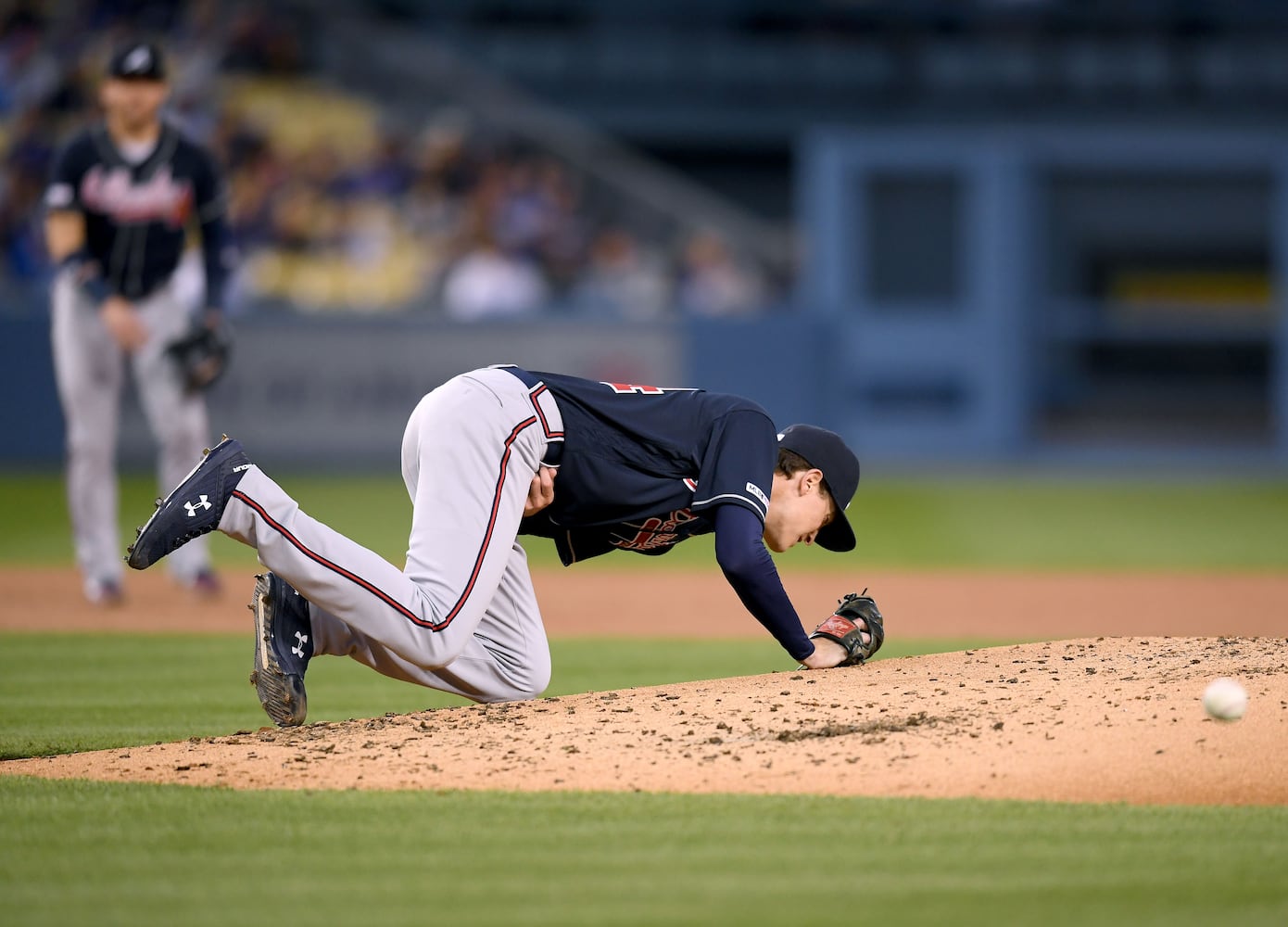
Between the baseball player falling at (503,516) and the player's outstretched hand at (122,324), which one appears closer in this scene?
the baseball player falling at (503,516)

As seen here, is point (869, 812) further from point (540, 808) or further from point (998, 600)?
point (998, 600)

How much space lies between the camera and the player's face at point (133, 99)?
8.52 m

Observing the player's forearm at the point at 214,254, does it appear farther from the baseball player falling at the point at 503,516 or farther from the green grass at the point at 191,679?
the baseball player falling at the point at 503,516

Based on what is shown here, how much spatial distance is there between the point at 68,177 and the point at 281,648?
4336 mm

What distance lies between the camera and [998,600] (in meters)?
9.39

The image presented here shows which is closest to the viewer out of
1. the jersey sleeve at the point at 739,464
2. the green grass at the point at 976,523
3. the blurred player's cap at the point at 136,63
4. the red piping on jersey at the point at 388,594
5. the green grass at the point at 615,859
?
the green grass at the point at 615,859

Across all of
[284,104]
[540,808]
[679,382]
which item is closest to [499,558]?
[540,808]

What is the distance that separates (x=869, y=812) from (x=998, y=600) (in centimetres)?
528

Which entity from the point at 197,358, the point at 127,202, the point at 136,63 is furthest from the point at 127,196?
the point at 197,358

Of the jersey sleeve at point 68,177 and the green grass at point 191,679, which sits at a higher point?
the jersey sleeve at point 68,177

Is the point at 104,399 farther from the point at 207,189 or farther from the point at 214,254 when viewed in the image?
the point at 207,189

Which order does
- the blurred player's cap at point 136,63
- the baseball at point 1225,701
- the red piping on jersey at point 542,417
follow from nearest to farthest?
1. the baseball at point 1225,701
2. the red piping on jersey at point 542,417
3. the blurred player's cap at point 136,63

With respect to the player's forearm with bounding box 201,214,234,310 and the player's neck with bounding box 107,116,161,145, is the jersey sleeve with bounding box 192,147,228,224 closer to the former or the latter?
the player's forearm with bounding box 201,214,234,310

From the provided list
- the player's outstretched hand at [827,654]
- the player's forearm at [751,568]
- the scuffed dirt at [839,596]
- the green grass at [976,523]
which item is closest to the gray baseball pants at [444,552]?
the player's forearm at [751,568]
